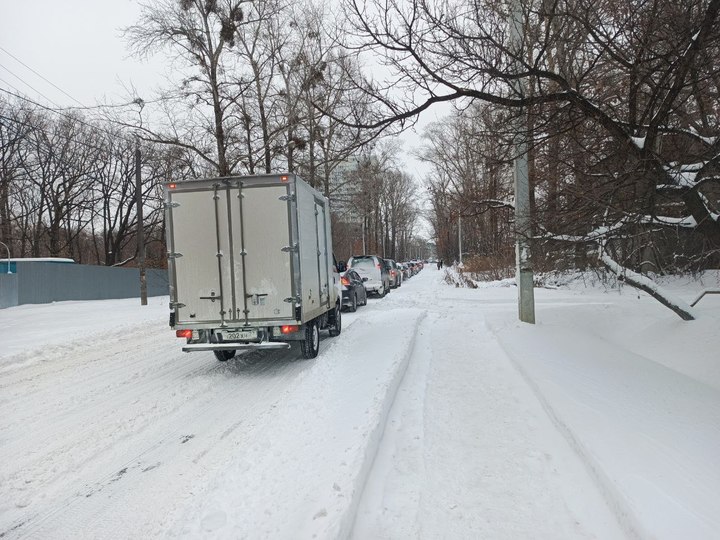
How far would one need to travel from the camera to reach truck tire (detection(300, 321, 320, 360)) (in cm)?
784

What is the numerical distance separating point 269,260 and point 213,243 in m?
0.90

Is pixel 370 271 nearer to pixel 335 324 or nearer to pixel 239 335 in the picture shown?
pixel 335 324

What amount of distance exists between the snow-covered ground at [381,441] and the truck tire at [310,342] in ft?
0.77

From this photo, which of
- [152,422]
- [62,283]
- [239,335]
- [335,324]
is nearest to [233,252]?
[239,335]

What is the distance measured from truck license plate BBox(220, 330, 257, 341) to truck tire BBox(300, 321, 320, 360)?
96 cm

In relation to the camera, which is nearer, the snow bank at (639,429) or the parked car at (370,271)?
the snow bank at (639,429)

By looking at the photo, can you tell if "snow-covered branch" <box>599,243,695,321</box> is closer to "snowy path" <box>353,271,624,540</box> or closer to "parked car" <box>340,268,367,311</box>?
"snowy path" <box>353,271,624,540</box>

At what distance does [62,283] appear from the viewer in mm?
22203

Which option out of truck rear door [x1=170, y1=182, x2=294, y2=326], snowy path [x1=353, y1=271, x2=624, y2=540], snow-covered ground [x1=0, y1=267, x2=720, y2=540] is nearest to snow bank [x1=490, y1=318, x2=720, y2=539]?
snow-covered ground [x1=0, y1=267, x2=720, y2=540]

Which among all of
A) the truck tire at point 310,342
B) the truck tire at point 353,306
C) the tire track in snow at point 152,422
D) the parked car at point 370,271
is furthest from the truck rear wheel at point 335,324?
the parked car at point 370,271

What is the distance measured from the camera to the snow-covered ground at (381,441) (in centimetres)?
298

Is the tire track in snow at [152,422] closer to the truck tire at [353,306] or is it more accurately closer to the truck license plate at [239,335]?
the truck license plate at [239,335]

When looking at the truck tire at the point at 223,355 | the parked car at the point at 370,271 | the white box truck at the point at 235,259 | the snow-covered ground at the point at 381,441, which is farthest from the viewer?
the parked car at the point at 370,271

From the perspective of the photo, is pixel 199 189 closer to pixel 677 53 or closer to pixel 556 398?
pixel 556 398
